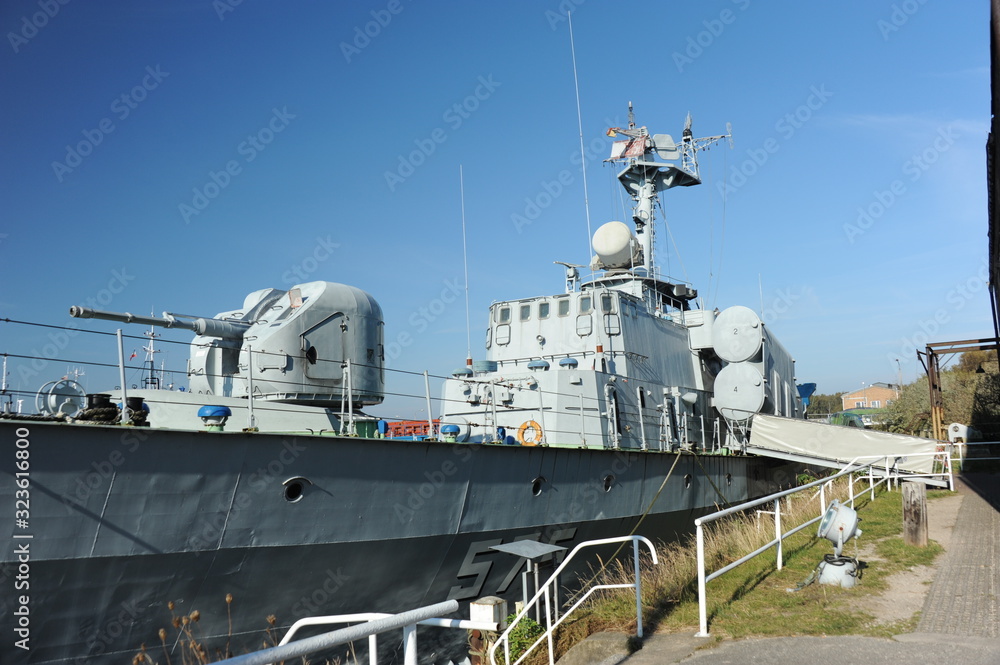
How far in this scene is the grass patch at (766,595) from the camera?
19.8ft

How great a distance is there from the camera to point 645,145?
2116 cm

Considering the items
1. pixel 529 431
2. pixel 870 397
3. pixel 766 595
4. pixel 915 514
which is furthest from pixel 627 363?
pixel 870 397

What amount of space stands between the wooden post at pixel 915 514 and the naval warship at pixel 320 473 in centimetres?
441

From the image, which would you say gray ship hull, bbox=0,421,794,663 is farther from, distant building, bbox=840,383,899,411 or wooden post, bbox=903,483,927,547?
distant building, bbox=840,383,899,411

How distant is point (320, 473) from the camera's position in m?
7.99

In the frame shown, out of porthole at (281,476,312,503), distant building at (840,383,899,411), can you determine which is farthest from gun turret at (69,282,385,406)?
distant building at (840,383,899,411)

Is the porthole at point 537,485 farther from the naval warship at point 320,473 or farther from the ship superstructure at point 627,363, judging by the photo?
the ship superstructure at point 627,363

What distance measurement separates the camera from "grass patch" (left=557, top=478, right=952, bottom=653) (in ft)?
19.8

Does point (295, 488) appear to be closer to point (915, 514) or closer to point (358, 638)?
point (358, 638)

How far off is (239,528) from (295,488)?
2.28 feet

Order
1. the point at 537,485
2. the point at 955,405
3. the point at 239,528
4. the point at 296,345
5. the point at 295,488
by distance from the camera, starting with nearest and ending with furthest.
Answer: the point at 239,528
the point at 295,488
the point at 296,345
the point at 537,485
the point at 955,405

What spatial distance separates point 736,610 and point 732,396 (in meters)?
10.8

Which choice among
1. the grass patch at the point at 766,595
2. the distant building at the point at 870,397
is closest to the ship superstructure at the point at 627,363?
the grass patch at the point at 766,595

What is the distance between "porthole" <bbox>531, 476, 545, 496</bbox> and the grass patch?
2.07 meters
